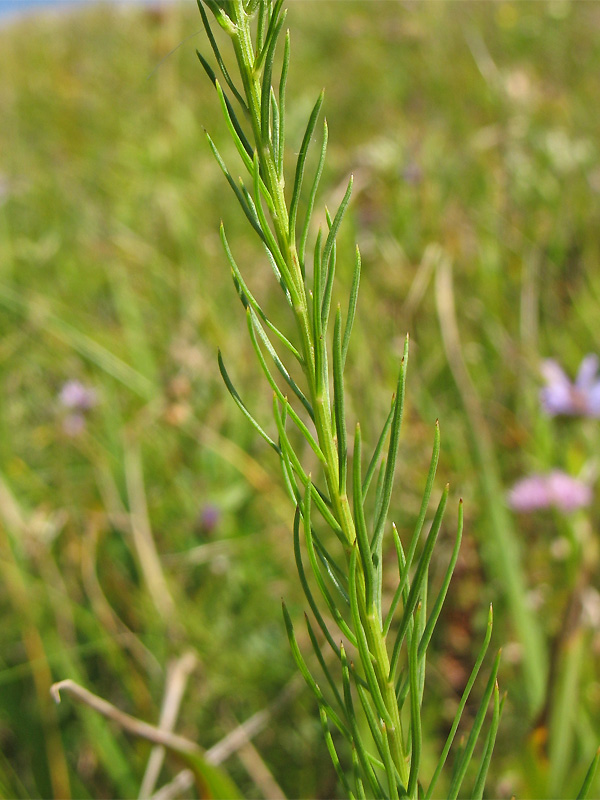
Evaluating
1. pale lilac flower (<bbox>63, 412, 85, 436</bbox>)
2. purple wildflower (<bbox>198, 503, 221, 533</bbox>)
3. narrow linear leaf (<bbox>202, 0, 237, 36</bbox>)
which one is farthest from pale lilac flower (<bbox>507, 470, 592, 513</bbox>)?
narrow linear leaf (<bbox>202, 0, 237, 36</bbox>)

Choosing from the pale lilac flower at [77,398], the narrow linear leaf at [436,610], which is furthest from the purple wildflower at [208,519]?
the narrow linear leaf at [436,610]

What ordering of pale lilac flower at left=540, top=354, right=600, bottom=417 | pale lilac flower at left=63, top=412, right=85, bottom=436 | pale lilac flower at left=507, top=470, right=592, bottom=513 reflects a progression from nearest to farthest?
pale lilac flower at left=507, top=470, right=592, bottom=513 < pale lilac flower at left=540, top=354, right=600, bottom=417 < pale lilac flower at left=63, top=412, right=85, bottom=436

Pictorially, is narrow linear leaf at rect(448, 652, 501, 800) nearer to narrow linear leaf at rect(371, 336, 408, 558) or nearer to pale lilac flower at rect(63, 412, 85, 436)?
narrow linear leaf at rect(371, 336, 408, 558)

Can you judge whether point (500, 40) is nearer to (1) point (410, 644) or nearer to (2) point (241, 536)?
(2) point (241, 536)

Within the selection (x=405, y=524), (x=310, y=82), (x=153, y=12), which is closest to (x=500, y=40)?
(x=310, y=82)

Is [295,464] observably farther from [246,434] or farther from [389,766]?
[246,434]

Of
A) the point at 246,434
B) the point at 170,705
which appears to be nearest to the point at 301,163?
the point at 170,705
